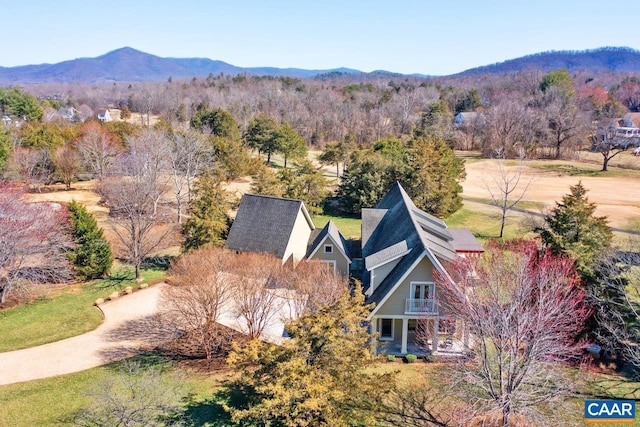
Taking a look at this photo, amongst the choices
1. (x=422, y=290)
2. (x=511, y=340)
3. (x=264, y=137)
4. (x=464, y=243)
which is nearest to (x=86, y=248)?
(x=422, y=290)

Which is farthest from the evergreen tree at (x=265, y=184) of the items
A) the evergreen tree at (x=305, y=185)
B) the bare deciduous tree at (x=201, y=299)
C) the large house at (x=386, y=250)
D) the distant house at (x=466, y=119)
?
the distant house at (x=466, y=119)

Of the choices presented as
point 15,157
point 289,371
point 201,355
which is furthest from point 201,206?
point 15,157

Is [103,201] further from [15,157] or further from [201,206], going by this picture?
[201,206]

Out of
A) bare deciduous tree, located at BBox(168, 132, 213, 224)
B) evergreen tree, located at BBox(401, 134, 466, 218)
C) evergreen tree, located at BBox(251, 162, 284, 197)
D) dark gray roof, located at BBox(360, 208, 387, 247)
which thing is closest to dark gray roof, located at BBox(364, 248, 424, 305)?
dark gray roof, located at BBox(360, 208, 387, 247)

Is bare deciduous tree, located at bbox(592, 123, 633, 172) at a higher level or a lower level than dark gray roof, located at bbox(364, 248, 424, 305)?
higher

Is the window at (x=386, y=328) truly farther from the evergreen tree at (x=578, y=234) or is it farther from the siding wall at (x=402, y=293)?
the evergreen tree at (x=578, y=234)

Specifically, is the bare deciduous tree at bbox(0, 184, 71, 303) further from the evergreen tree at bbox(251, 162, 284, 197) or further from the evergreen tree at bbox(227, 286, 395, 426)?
the evergreen tree at bbox(227, 286, 395, 426)
